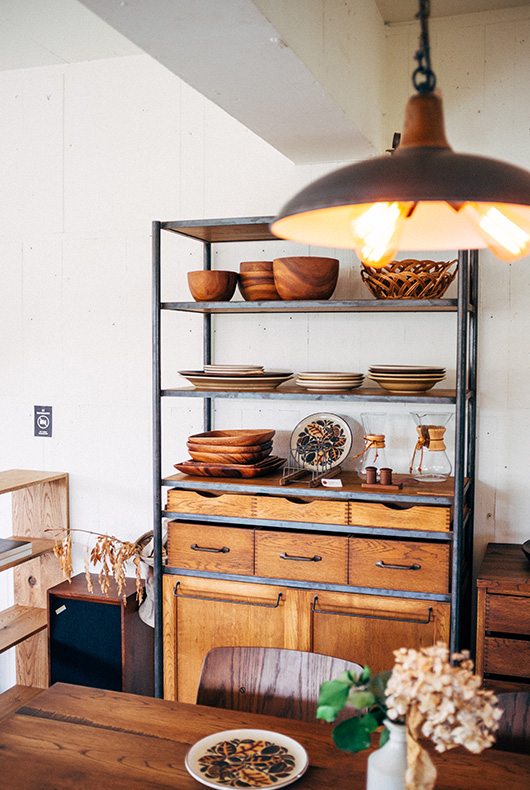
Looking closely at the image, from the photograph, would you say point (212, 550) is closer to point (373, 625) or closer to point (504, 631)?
point (373, 625)

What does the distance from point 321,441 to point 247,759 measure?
1.53m

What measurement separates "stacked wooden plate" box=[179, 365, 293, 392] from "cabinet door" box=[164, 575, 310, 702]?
2.29 feet

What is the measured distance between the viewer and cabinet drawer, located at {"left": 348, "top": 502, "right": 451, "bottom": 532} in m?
2.33

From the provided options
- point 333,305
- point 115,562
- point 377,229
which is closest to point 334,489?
point 333,305

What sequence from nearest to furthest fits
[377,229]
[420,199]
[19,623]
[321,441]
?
[420,199]
[377,229]
[321,441]
[19,623]

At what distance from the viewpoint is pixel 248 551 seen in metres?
2.53

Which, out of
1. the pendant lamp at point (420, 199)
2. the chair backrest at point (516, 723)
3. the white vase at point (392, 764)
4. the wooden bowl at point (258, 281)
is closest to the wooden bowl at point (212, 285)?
the wooden bowl at point (258, 281)

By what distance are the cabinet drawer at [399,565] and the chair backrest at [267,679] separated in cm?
72

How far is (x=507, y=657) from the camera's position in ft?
7.39

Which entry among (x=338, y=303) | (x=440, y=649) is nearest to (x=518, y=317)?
(x=338, y=303)

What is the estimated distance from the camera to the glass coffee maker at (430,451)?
8.30 feet

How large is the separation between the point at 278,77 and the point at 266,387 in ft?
3.53

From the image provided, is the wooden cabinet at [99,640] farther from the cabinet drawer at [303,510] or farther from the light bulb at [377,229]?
the light bulb at [377,229]

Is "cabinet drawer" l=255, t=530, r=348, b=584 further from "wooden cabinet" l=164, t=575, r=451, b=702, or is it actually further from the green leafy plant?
the green leafy plant
